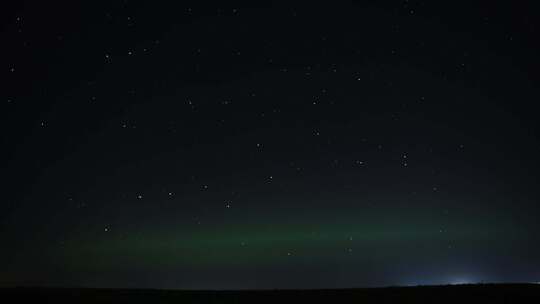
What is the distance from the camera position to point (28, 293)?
17.0m

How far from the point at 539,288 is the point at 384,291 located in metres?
4.45

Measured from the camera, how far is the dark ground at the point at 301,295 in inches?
623

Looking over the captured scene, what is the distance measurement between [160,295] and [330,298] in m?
5.07

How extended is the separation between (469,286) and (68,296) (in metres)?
11.9

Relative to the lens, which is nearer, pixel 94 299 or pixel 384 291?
pixel 94 299

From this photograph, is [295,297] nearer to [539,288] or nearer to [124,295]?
[124,295]

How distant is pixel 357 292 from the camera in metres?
17.3

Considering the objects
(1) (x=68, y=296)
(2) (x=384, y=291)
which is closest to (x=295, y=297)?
(2) (x=384, y=291)

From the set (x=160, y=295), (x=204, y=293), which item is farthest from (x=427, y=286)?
(x=160, y=295)

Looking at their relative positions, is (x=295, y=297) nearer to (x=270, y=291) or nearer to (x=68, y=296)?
(x=270, y=291)

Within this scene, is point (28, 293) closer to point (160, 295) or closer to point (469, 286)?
point (160, 295)

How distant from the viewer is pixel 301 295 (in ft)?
55.6

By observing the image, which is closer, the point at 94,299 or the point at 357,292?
the point at 94,299

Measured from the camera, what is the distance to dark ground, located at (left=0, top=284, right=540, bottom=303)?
1584 centimetres
